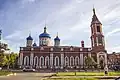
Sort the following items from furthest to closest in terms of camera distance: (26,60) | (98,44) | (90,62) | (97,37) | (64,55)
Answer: (64,55), (26,60), (97,37), (98,44), (90,62)

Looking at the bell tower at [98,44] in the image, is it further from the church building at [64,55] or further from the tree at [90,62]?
the tree at [90,62]

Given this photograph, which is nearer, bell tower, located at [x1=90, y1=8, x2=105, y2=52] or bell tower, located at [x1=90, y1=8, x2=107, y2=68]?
bell tower, located at [x1=90, y1=8, x2=107, y2=68]

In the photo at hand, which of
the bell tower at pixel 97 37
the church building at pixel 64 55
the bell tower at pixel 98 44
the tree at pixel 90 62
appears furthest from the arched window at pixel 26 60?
the bell tower at pixel 97 37

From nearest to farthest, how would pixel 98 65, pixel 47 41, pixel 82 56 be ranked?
pixel 98 65, pixel 82 56, pixel 47 41

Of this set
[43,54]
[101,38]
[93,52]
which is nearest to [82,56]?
[93,52]

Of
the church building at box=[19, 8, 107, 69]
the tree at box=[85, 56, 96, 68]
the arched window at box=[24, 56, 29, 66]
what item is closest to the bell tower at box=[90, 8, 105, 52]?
the church building at box=[19, 8, 107, 69]

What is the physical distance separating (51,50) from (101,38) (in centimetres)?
2123

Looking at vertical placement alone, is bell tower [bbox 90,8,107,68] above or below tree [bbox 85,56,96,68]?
above

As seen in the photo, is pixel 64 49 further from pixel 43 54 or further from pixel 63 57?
pixel 43 54

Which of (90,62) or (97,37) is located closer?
(90,62)

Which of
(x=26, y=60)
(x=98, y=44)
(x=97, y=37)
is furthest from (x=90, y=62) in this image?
(x=26, y=60)

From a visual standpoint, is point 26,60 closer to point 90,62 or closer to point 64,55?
point 64,55

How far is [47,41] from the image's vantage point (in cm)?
7794

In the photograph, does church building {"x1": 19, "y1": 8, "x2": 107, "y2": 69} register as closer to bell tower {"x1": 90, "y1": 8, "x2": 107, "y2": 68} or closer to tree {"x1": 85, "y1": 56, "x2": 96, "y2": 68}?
bell tower {"x1": 90, "y1": 8, "x2": 107, "y2": 68}
